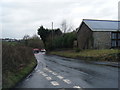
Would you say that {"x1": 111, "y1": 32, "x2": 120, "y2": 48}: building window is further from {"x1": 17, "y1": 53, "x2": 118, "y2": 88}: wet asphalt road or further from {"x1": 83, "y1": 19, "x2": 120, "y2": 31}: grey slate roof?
{"x1": 17, "y1": 53, "x2": 118, "y2": 88}: wet asphalt road

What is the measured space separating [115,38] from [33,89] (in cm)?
3443

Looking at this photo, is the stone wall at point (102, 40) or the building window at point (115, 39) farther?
the building window at point (115, 39)

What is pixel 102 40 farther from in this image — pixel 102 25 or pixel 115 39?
pixel 102 25

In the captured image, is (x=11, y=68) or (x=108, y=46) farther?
(x=108, y=46)

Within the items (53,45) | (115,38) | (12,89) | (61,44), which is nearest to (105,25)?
(115,38)

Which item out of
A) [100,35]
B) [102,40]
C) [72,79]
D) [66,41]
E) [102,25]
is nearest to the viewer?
[72,79]

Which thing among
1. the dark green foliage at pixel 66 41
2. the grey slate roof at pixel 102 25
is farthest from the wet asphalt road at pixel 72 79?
the dark green foliage at pixel 66 41

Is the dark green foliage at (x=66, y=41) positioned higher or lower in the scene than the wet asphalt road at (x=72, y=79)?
higher

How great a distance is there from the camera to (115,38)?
40375mm

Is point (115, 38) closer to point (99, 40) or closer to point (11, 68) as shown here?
point (99, 40)

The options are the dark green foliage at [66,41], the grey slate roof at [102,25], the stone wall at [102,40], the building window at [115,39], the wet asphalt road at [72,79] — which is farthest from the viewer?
the dark green foliage at [66,41]

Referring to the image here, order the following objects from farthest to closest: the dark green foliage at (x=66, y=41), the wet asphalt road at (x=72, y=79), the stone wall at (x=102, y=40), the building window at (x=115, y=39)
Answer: the dark green foliage at (x=66, y=41) → the building window at (x=115, y=39) → the stone wall at (x=102, y=40) → the wet asphalt road at (x=72, y=79)

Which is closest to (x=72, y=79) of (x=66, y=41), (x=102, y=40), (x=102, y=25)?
(x=102, y=40)

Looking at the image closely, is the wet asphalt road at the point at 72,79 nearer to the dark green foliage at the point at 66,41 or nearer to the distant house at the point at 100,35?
the distant house at the point at 100,35
